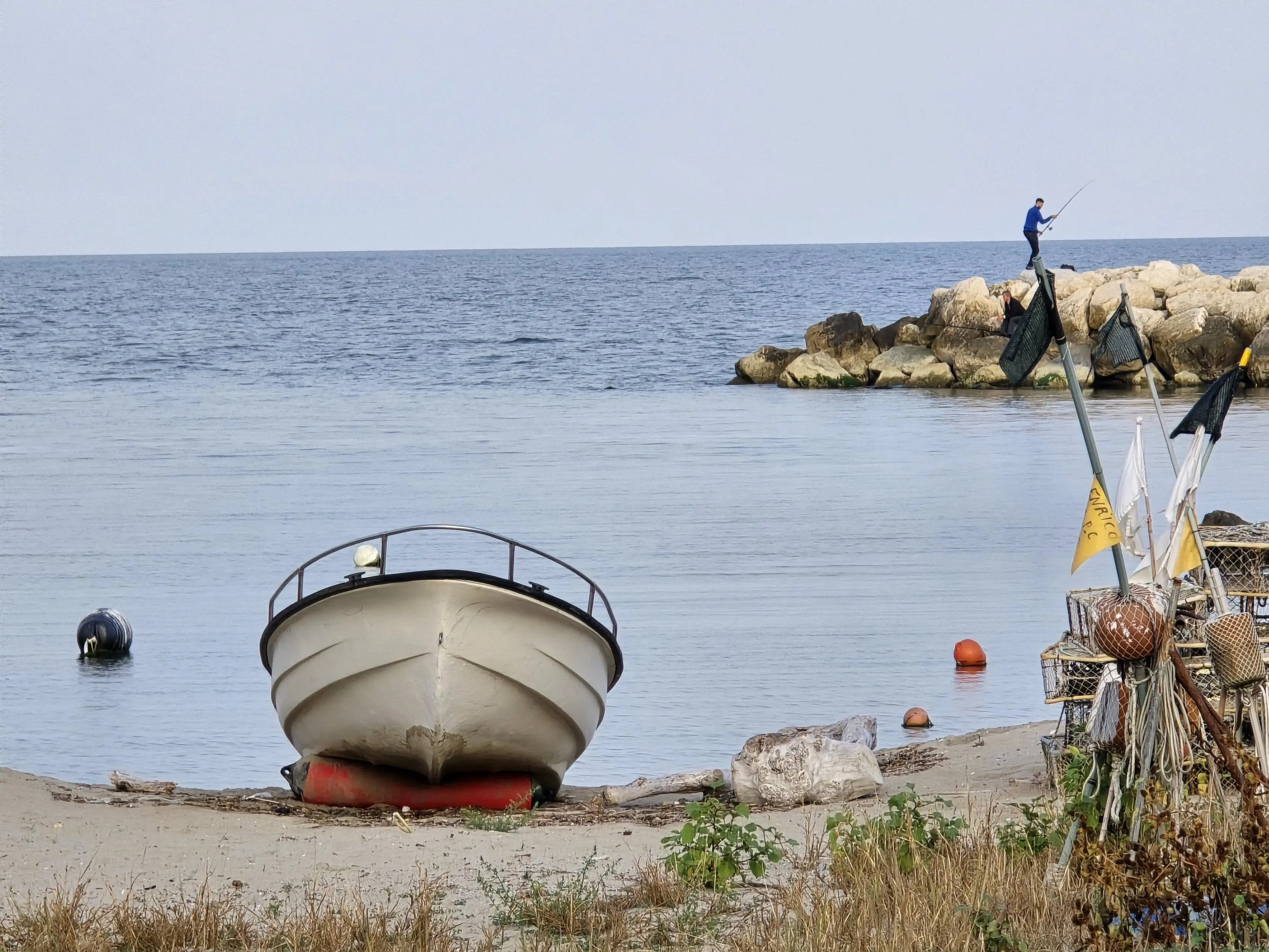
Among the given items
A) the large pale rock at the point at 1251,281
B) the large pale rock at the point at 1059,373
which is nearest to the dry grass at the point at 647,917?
the large pale rock at the point at 1059,373

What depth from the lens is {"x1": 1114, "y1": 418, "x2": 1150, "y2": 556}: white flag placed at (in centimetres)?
575

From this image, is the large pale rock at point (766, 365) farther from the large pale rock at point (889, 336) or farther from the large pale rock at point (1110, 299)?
the large pale rock at point (1110, 299)

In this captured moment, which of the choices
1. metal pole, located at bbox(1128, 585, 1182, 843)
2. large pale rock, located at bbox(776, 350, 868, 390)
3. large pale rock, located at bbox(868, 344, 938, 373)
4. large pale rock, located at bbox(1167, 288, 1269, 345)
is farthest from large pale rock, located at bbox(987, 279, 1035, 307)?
metal pole, located at bbox(1128, 585, 1182, 843)

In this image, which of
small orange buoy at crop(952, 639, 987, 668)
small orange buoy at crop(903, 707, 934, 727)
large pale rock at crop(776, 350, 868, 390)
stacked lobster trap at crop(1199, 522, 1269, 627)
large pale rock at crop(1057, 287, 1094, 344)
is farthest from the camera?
large pale rock at crop(776, 350, 868, 390)

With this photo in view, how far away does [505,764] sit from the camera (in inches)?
372

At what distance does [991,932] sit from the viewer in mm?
5059

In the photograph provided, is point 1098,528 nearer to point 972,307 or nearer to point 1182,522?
point 1182,522

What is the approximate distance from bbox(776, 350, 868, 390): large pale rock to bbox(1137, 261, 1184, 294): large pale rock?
8507 millimetres

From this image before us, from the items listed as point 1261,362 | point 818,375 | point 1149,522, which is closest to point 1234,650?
point 1149,522

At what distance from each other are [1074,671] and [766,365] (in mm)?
40264

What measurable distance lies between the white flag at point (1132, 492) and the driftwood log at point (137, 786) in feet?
19.8

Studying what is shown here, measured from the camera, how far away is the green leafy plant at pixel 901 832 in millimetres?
6254

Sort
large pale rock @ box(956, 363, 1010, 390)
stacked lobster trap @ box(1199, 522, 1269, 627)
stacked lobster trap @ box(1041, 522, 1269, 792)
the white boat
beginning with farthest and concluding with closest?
large pale rock @ box(956, 363, 1010, 390)
the white boat
stacked lobster trap @ box(1199, 522, 1269, 627)
stacked lobster trap @ box(1041, 522, 1269, 792)

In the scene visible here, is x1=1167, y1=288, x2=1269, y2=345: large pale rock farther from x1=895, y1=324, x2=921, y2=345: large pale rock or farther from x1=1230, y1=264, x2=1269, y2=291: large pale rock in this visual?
x1=895, y1=324, x2=921, y2=345: large pale rock
